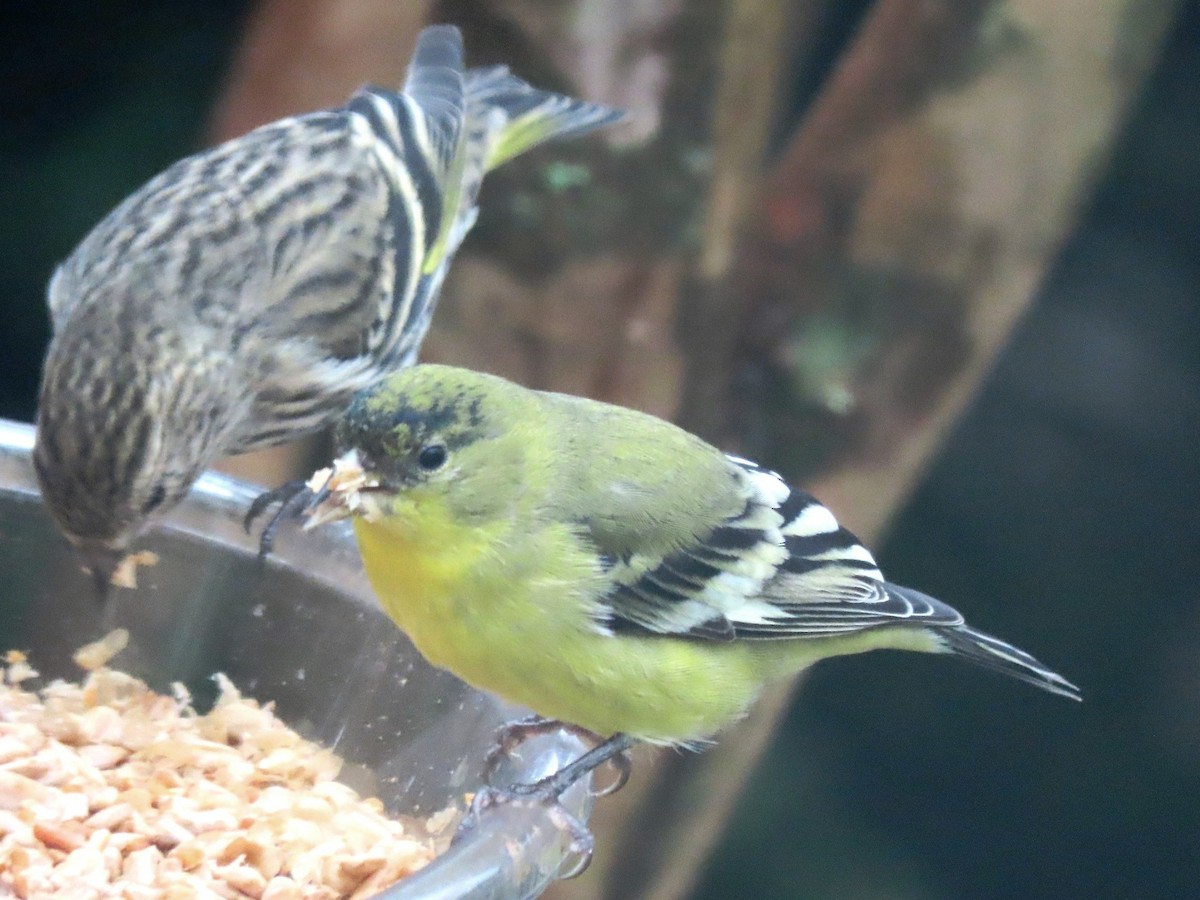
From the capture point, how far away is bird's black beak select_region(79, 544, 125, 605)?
4.25 ft

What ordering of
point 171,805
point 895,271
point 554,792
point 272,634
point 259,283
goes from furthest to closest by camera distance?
point 895,271 < point 259,283 < point 272,634 < point 171,805 < point 554,792

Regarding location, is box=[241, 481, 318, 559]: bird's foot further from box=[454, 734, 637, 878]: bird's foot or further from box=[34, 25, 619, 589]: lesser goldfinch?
box=[454, 734, 637, 878]: bird's foot

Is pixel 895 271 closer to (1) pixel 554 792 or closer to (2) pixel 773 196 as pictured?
(2) pixel 773 196

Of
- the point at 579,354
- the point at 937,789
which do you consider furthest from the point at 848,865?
the point at 579,354

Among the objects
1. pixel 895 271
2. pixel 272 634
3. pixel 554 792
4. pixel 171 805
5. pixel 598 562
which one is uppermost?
pixel 895 271

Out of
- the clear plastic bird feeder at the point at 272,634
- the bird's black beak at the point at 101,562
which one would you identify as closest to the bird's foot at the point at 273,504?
the clear plastic bird feeder at the point at 272,634

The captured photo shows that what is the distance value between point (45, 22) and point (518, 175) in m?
0.85

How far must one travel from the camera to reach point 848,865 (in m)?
2.43

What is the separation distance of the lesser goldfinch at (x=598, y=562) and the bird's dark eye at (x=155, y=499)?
29 centimetres

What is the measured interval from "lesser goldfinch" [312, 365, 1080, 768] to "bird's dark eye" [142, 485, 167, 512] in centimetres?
29

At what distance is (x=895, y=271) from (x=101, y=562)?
128cm

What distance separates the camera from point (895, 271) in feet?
6.82

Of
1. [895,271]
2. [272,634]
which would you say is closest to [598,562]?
[272,634]

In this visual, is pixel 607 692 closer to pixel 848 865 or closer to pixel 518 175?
pixel 518 175
